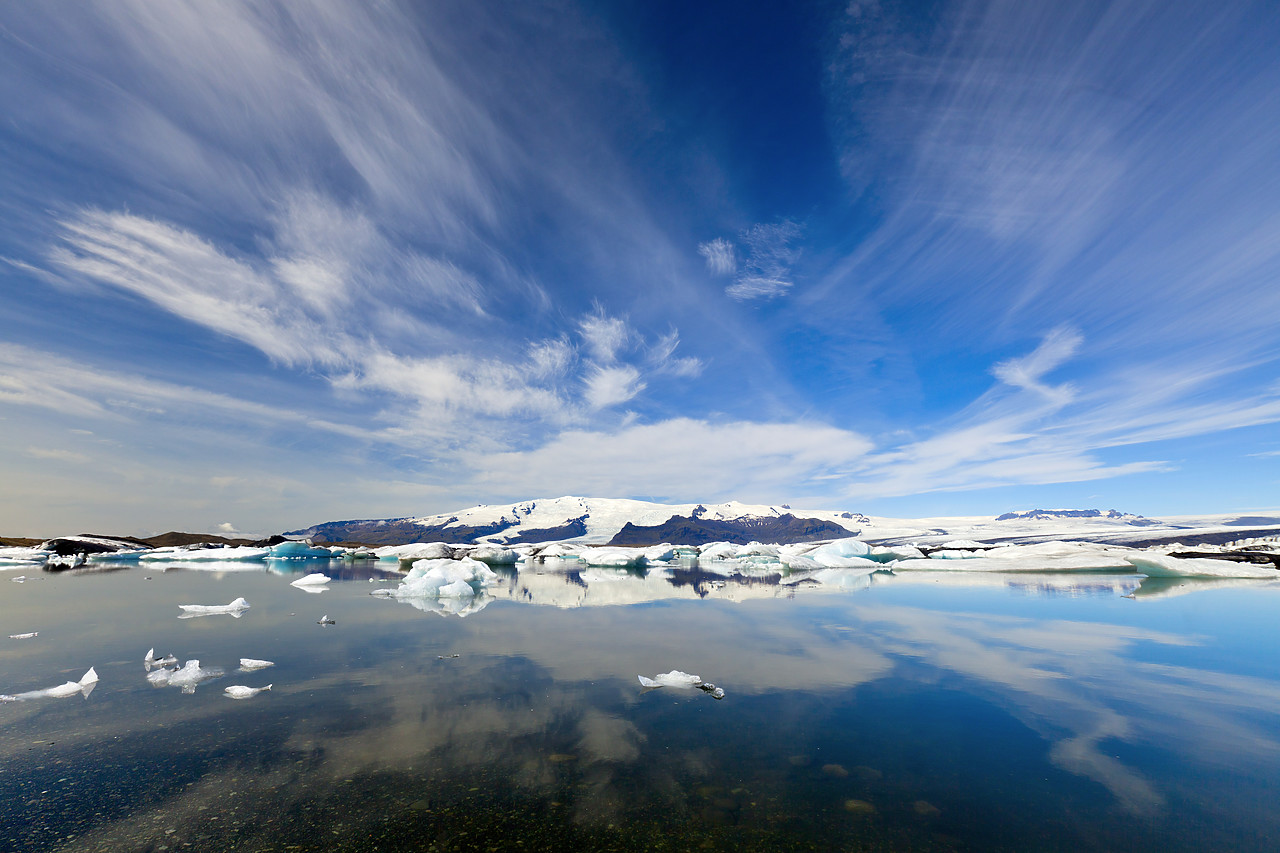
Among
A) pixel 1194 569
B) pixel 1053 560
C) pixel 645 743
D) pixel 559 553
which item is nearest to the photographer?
pixel 645 743

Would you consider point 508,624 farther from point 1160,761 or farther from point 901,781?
point 1160,761

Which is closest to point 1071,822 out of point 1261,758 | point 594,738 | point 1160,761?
point 1160,761

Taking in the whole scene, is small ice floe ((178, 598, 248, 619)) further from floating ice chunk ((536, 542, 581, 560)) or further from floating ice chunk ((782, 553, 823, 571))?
floating ice chunk ((536, 542, 581, 560))

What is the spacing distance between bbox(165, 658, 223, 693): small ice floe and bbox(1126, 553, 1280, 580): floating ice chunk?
4444cm

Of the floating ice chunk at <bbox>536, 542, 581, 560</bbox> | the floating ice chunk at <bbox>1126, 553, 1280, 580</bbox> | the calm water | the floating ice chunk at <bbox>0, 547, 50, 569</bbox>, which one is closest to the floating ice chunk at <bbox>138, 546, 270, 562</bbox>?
the floating ice chunk at <bbox>0, 547, 50, 569</bbox>

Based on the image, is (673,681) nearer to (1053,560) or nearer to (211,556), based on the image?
(1053,560)

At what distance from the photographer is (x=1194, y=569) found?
28844 mm

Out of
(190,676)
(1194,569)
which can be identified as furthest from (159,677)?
(1194,569)

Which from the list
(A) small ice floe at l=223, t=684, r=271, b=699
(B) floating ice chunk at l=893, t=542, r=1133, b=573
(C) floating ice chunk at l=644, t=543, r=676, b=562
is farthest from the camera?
(C) floating ice chunk at l=644, t=543, r=676, b=562

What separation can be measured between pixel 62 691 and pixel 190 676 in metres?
1.35

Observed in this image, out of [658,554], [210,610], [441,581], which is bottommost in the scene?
[210,610]

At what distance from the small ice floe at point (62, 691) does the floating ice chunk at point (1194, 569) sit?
150 ft

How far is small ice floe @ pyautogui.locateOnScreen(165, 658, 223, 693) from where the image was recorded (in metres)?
7.34

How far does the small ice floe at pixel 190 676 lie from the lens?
7.34m
